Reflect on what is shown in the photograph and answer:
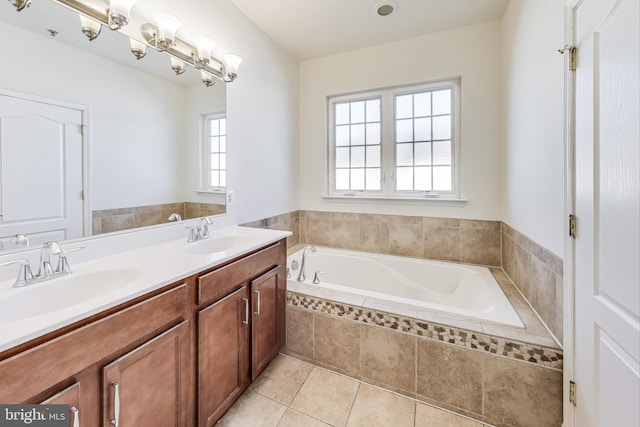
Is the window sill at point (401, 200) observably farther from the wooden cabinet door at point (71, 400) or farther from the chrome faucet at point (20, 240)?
the wooden cabinet door at point (71, 400)

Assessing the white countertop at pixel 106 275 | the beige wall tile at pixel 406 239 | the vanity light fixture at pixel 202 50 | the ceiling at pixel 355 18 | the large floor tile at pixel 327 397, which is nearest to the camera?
the white countertop at pixel 106 275

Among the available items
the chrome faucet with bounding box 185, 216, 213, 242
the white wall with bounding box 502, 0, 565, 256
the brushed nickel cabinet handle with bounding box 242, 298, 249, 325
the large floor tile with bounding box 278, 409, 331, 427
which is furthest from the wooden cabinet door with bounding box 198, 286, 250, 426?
the white wall with bounding box 502, 0, 565, 256

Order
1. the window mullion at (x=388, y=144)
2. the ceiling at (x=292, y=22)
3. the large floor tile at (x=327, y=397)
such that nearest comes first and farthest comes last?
the ceiling at (x=292, y=22), the large floor tile at (x=327, y=397), the window mullion at (x=388, y=144)

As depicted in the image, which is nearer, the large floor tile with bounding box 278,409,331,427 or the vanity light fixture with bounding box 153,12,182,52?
the large floor tile with bounding box 278,409,331,427

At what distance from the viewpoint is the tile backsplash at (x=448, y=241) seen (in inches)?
55.5

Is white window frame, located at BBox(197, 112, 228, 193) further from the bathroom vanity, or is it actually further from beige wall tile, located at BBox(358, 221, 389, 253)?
beige wall tile, located at BBox(358, 221, 389, 253)

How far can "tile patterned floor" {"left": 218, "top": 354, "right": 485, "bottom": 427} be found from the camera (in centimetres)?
138

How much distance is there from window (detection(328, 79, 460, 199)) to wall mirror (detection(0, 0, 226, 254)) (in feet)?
5.14

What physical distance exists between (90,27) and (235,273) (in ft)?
4.48

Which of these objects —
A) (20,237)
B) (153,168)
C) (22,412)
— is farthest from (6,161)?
(22,412)

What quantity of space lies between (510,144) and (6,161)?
2.86 m

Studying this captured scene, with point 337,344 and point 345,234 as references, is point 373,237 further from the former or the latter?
point 337,344

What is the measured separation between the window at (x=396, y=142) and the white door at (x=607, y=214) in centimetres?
145

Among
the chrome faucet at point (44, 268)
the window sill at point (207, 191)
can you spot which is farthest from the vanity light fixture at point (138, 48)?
the chrome faucet at point (44, 268)
